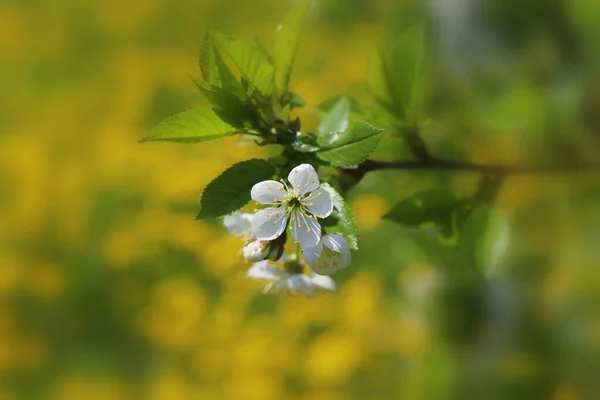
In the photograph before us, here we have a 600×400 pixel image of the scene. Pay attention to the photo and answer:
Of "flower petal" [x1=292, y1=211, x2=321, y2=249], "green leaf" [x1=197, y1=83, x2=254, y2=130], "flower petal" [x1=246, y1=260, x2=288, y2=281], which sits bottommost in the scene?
"flower petal" [x1=246, y1=260, x2=288, y2=281]

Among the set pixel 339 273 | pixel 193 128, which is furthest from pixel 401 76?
pixel 339 273

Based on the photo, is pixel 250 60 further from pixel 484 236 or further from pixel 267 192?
pixel 484 236

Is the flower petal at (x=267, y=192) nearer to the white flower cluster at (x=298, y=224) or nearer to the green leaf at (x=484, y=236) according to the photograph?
the white flower cluster at (x=298, y=224)

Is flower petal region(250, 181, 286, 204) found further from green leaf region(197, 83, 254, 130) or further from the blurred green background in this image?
the blurred green background

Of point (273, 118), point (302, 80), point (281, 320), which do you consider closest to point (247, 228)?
point (273, 118)

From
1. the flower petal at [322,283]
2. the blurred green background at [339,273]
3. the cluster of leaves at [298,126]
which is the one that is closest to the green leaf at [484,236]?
the cluster of leaves at [298,126]

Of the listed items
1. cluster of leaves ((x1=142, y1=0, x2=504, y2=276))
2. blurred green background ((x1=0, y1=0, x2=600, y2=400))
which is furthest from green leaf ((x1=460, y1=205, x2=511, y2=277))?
blurred green background ((x1=0, y1=0, x2=600, y2=400))
